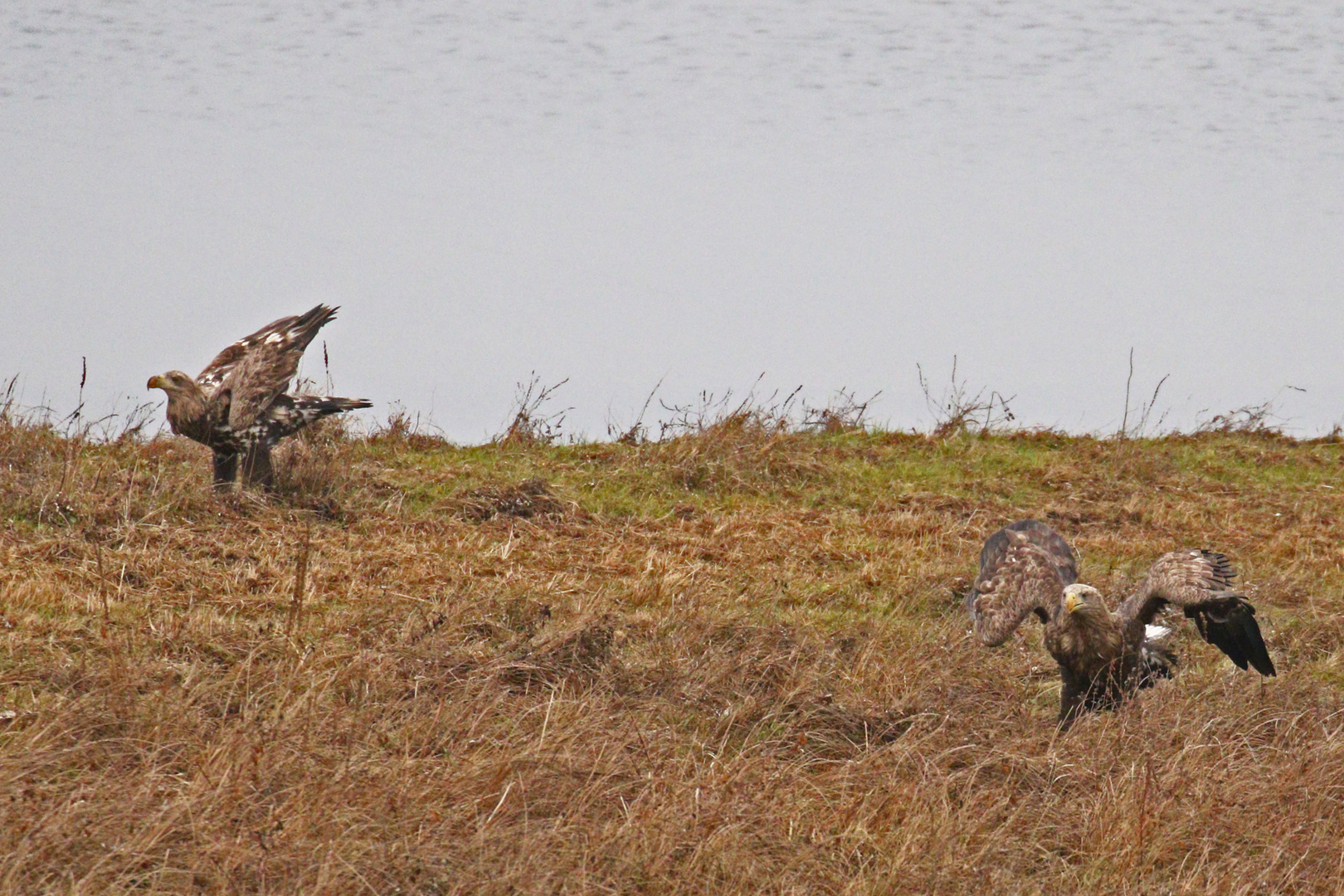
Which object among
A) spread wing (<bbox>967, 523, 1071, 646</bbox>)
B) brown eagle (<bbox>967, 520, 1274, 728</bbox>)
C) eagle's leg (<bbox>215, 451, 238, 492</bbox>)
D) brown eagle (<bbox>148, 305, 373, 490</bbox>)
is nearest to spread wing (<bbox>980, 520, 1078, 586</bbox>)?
spread wing (<bbox>967, 523, 1071, 646</bbox>)

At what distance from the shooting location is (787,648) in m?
6.48

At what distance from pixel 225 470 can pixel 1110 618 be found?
5.43m

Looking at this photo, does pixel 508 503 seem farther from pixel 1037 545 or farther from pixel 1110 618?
pixel 1110 618

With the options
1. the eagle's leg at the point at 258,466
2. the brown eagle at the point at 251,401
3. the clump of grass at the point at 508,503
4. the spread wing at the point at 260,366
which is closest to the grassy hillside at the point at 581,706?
the clump of grass at the point at 508,503

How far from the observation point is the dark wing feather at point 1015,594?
6125 millimetres

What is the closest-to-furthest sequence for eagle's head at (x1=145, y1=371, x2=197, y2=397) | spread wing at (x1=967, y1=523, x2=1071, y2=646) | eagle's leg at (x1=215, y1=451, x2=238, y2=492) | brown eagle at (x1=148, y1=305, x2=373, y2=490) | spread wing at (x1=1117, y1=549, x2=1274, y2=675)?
Answer: spread wing at (x1=1117, y1=549, x2=1274, y2=675)
spread wing at (x1=967, y1=523, x2=1071, y2=646)
eagle's head at (x1=145, y1=371, x2=197, y2=397)
brown eagle at (x1=148, y1=305, x2=373, y2=490)
eagle's leg at (x1=215, y1=451, x2=238, y2=492)

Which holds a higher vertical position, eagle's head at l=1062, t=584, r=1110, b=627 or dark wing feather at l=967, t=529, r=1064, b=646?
eagle's head at l=1062, t=584, r=1110, b=627

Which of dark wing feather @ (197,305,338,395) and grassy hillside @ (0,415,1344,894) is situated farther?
dark wing feather @ (197,305,338,395)

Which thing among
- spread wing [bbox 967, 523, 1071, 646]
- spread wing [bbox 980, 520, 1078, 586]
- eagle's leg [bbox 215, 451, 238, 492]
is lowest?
eagle's leg [bbox 215, 451, 238, 492]

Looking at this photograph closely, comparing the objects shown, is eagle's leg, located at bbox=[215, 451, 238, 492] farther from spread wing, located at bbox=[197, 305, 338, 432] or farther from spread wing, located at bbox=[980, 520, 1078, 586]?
spread wing, located at bbox=[980, 520, 1078, 586]

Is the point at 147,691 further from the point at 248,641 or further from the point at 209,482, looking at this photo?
the point at 209,482

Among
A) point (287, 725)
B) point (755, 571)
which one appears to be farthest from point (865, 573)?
point (287, 725)

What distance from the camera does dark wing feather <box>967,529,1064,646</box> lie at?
612cm

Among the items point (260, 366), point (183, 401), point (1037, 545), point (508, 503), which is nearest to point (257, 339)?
point (260, 366)
